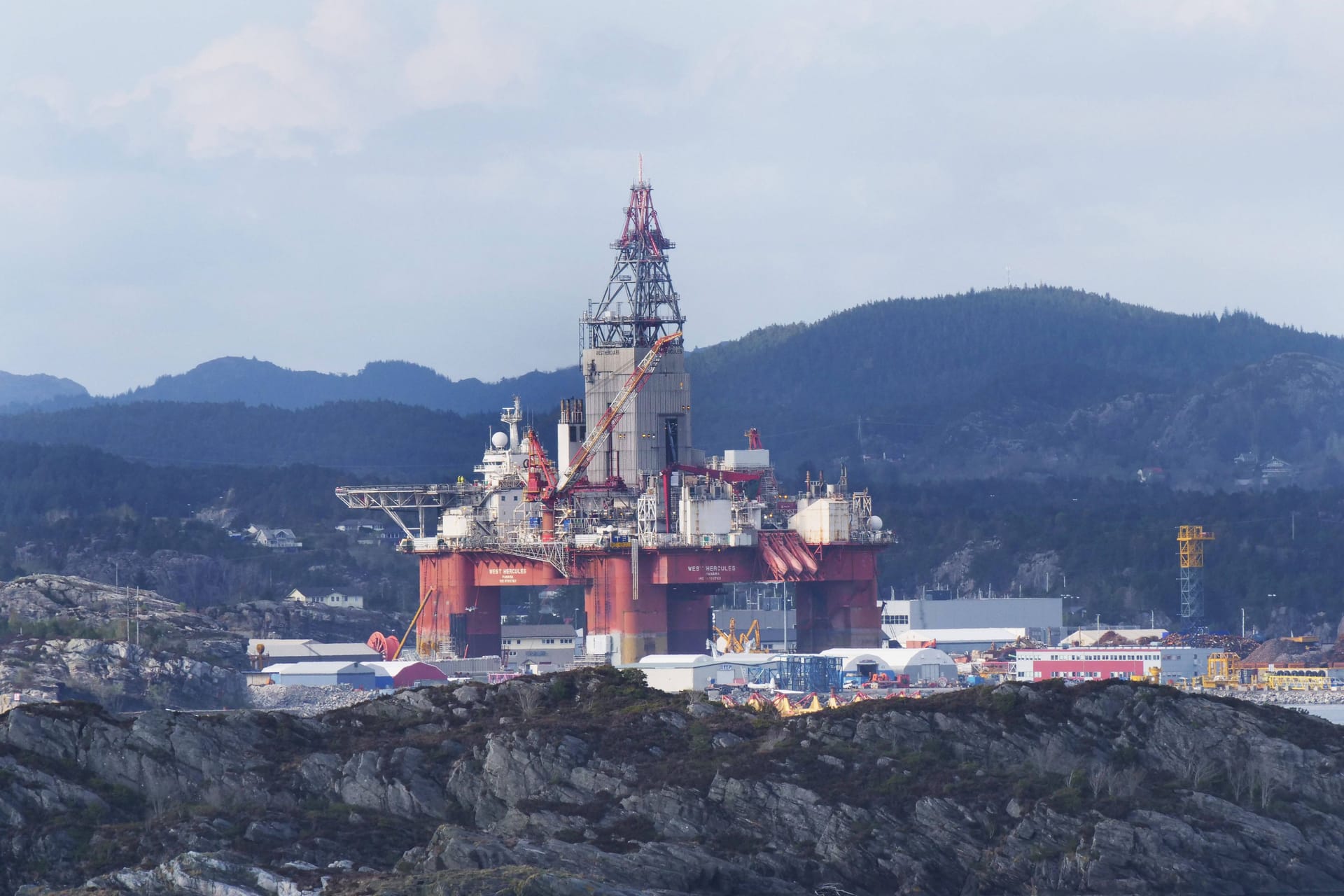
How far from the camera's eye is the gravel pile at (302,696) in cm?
15012

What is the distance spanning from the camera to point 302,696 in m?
156

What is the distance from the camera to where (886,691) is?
150500 millimetres

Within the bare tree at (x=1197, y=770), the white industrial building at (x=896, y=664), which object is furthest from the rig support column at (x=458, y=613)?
the bare tree at (x=1197, y=770)

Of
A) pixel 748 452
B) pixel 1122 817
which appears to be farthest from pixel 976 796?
pixel 748 452

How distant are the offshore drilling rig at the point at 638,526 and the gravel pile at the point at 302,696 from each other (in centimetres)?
1520

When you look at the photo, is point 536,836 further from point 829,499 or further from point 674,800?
point 829,499

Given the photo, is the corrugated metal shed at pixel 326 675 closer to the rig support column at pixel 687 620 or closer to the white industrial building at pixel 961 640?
the rig support column at pixel 687 620

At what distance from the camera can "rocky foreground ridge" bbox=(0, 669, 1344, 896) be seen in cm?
7925

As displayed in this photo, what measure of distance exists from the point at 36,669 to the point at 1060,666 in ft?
195

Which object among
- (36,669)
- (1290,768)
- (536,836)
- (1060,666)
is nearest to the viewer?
(536,836)

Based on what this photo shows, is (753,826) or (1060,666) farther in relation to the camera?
(1060,666)

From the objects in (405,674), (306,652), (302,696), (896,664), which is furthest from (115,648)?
(896,664)

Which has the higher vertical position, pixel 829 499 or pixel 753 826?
pixel 829 499

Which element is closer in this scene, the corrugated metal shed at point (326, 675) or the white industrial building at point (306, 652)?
the corrugated metal shed at point (326, 675)
